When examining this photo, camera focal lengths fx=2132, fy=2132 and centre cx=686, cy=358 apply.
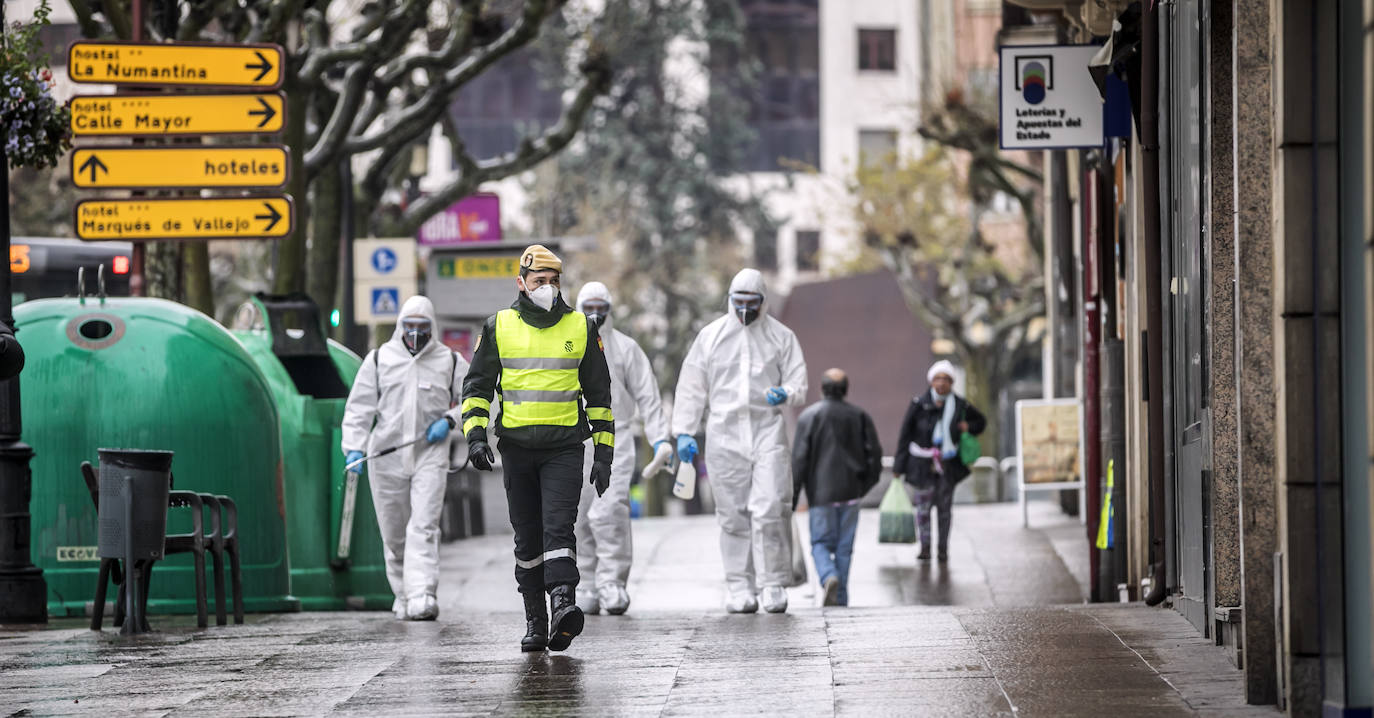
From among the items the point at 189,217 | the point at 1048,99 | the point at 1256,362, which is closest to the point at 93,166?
the point at 189,217

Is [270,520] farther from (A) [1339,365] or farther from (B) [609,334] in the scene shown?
(A) [1339,365]

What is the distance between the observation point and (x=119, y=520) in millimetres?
10977

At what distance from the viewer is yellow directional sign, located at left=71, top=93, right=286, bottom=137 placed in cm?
1558

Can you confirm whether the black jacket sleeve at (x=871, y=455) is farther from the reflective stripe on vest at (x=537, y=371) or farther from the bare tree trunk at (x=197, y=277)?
the bare tree trunk at (x=197, y=277)

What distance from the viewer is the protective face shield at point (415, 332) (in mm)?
12359

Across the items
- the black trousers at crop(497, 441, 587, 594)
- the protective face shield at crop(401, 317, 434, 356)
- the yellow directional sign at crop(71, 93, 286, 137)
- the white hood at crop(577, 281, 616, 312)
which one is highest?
the yellow directional sign at crop(71, 93, 286, 137)

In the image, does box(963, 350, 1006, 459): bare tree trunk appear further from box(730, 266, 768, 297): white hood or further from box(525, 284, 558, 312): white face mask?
box(525, 284, 558, 312): white face mask

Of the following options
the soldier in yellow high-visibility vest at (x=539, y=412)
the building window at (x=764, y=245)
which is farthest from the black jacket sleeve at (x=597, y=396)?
the building window at (x=764, y=245)

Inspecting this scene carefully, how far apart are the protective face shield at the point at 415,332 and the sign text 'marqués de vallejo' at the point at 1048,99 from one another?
4210 millimetres

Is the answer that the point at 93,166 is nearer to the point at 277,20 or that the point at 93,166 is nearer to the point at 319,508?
the point at 277,20

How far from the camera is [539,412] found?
932cm

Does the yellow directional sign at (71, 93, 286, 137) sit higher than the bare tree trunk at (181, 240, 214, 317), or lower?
higher

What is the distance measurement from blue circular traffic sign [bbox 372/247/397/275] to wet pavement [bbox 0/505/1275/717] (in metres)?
9.98

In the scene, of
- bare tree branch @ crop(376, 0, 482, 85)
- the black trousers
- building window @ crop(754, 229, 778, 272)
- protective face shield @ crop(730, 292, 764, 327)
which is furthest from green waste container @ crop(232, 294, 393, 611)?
building window @ crop(754, 229, 778, 272)
